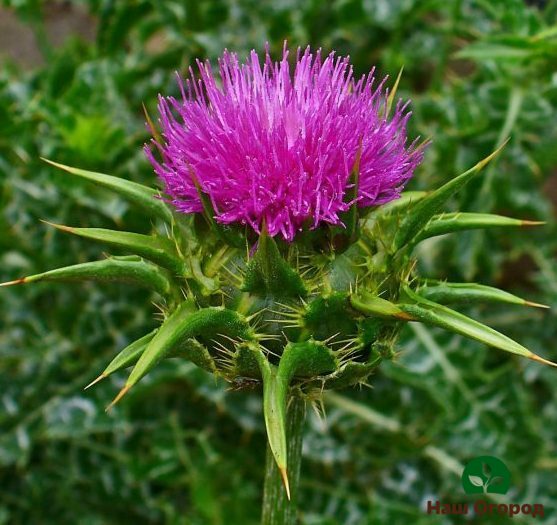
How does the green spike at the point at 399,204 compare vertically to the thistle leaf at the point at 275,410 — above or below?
above

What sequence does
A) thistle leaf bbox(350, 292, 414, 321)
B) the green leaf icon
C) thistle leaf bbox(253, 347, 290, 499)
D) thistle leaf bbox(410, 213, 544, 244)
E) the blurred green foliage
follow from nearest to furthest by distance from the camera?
1. thistle leaf bbox(253, 347, 290, 499)
2. thistle leaf bbox(350, 292, 414, 321)
3. thistle leaf bbox(410, 213, 544, 244)
4. the green leaf icon
5. the blurred green foliage

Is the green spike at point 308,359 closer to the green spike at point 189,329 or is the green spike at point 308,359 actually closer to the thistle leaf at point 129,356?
the green spike at point 189,329

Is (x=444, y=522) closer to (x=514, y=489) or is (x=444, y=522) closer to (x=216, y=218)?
(x=514, y=489)

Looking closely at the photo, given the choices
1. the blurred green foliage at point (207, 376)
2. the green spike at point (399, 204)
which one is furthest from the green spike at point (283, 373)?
the blurred green foliage at point (207, 376)

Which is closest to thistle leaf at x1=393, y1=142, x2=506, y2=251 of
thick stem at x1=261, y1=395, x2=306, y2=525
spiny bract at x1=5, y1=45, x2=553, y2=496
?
spiny bract at x1=5, y1=45, x2=553, y2=496

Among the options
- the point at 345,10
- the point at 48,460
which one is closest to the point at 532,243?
the point at 345,10

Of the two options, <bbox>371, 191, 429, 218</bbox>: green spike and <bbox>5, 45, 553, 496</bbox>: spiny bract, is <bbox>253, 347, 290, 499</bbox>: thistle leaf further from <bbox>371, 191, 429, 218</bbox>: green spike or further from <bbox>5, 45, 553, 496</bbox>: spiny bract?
<bbox>371, 191, 429, 218</bbox>: green spike

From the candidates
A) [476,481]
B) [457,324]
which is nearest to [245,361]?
[457,324]
